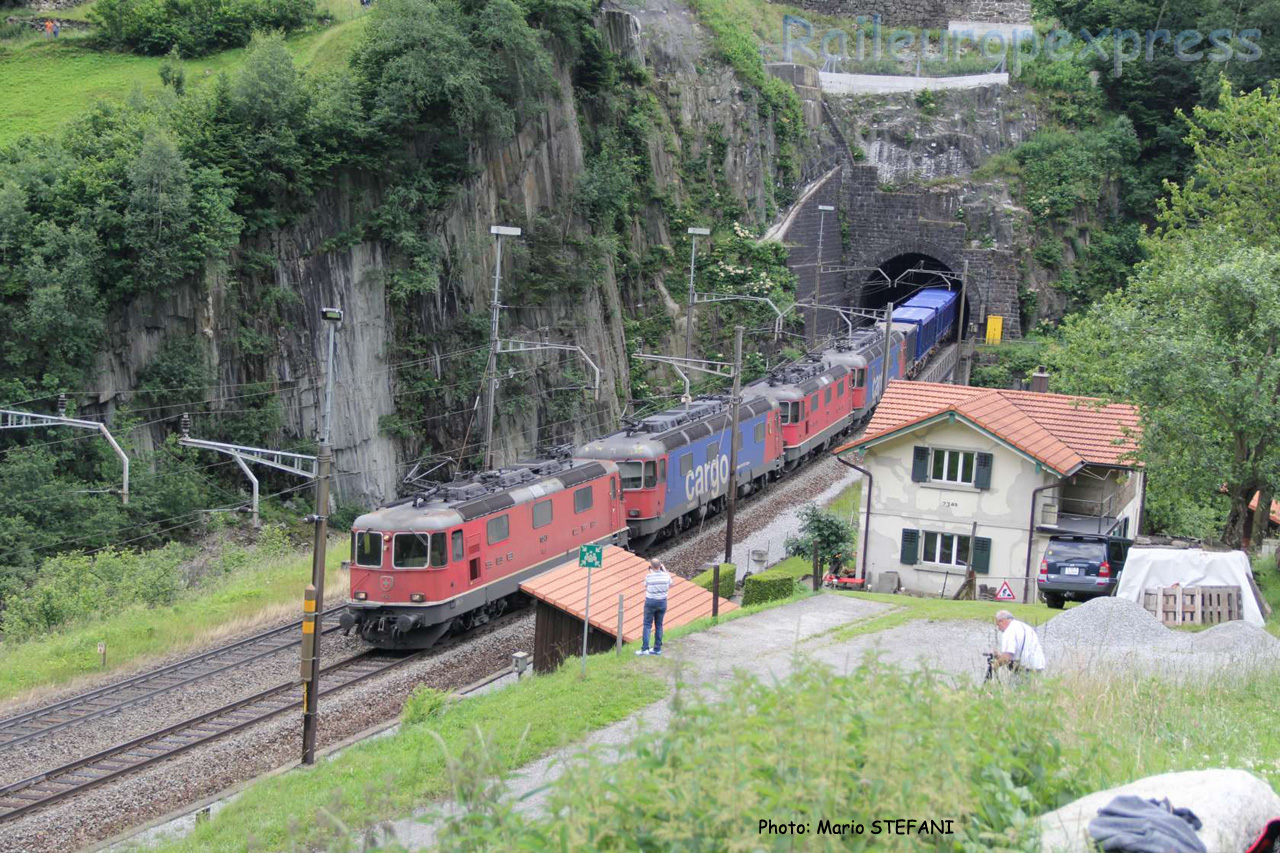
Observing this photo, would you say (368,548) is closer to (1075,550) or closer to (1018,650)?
(1075,550)

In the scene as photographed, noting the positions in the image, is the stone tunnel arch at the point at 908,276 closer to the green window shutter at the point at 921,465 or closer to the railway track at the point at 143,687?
the green window shutter at the point at 921,465

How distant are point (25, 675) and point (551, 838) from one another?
17.4 m

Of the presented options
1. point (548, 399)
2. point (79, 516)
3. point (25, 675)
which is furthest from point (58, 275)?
point (548, 399)

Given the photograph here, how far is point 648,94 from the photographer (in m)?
48.7

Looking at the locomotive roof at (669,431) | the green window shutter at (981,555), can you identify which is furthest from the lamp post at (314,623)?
the green window shutter at (981,555)

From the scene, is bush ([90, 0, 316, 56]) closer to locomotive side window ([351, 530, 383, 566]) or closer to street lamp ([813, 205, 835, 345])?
street lamp ([813, 205, 835, 345])

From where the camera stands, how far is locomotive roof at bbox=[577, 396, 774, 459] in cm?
2739

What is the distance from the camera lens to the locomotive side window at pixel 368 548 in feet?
69.7

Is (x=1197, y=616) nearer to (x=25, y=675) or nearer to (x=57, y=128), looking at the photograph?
(x=25, y=675)

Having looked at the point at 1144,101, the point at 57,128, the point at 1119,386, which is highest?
the point at 1144,101

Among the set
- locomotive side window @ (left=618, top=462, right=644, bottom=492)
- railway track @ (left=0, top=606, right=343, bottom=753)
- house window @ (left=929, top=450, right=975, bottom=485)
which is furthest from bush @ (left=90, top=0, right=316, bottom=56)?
house window @ (left=929, top=450, right=975, bottom=485)

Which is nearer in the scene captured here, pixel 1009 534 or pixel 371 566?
pixel 371 566

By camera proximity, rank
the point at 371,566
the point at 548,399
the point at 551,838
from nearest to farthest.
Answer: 1. the point at 551,838
2. the point at 371,566
3. the point at 548,399

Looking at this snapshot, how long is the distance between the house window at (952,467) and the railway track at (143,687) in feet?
41.3
